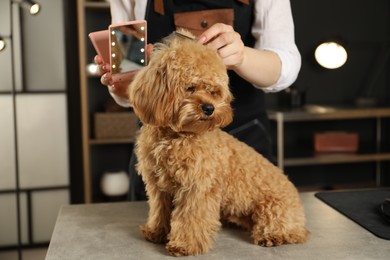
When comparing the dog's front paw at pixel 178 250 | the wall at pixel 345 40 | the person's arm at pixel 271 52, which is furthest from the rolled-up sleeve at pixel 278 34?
the wall at pixel 345 40

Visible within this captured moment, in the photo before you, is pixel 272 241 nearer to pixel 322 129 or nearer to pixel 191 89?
pixel 191 89

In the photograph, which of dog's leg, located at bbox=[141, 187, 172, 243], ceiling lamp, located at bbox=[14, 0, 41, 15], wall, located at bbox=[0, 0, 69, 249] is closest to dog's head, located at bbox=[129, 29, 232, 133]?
dog's leg, located at bbox=[141, 187, 172, 243]

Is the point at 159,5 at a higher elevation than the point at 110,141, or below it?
higher

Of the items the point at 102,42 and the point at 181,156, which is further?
the point at 102,42

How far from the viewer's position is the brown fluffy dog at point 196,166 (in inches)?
39.7

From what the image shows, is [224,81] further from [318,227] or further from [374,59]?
[374,59]

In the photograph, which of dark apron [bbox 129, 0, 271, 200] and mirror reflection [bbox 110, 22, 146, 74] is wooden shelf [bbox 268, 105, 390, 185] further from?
mirror reflection [bbox 110, 22, 146, 74]

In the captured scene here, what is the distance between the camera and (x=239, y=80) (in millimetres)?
1602

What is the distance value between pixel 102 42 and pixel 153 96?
0.27 m

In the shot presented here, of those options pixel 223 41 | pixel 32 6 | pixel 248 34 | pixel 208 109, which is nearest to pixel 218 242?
pixel 208 109

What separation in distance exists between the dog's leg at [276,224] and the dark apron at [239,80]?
1.62ft

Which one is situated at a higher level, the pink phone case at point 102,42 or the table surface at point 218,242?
the pink phone case at point 102,42

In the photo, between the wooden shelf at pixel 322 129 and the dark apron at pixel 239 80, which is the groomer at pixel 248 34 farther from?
the wooden shelf at pixel 322 129

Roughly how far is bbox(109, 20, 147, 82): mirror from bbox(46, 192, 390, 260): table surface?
1.27ft
